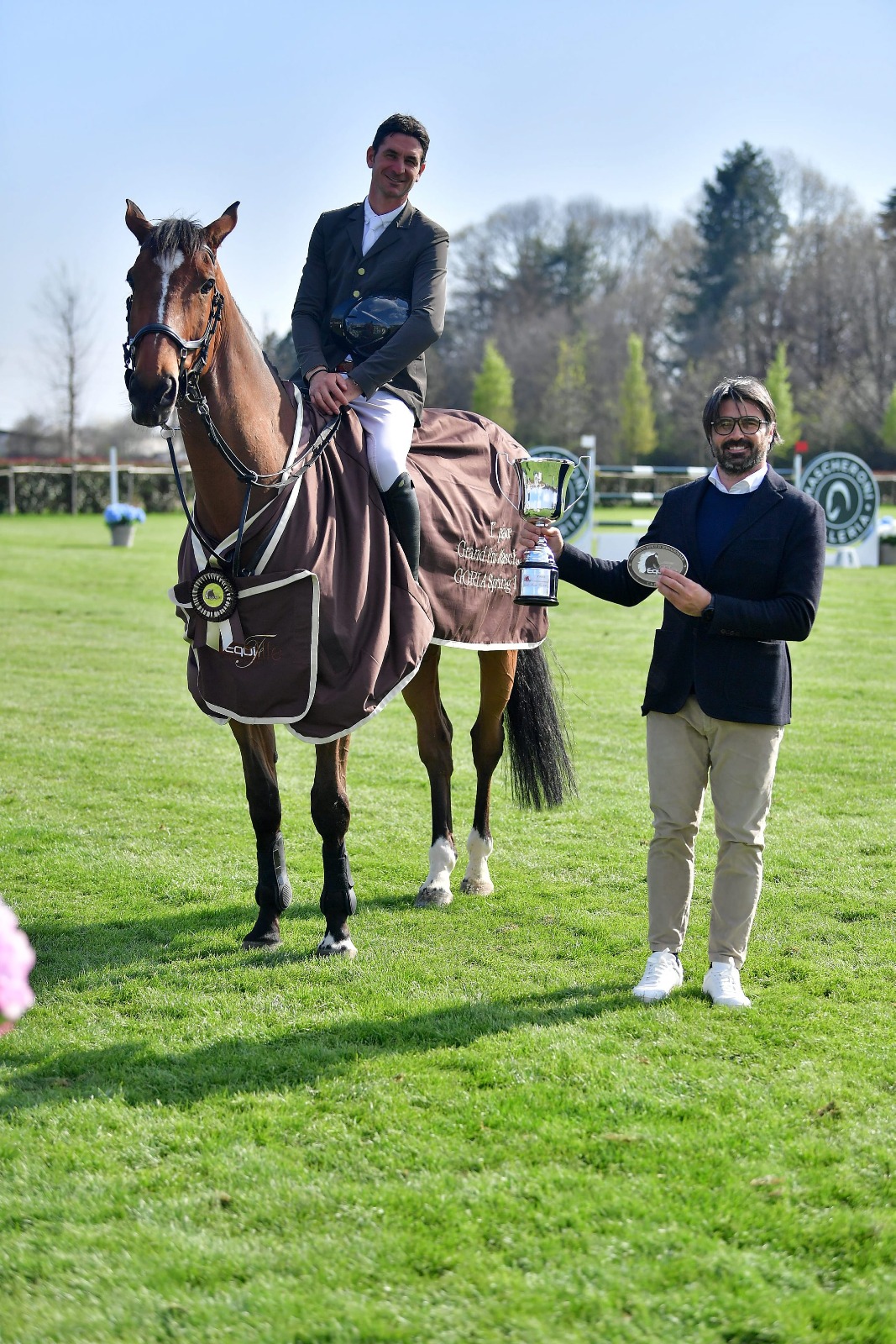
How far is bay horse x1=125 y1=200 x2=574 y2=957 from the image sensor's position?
3801mm

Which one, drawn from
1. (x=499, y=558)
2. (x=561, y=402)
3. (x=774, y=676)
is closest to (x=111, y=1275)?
(x=774, y=676)

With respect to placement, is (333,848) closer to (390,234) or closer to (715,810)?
(715,810)

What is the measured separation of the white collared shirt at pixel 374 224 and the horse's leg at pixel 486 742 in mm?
1840

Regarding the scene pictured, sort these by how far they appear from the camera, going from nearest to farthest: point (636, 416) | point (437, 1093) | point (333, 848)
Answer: point (437, 1093) → point (333, 848) → point (636, 416)

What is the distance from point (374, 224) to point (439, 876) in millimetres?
2708

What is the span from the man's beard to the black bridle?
145cm

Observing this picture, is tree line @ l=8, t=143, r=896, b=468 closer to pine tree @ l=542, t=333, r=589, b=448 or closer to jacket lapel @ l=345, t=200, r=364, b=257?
pine tree @ l=542, t=333, r=589, b=448

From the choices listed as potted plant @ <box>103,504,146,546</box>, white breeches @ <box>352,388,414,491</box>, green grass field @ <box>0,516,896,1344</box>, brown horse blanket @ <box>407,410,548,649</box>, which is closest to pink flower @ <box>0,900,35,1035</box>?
green grass field @ <box>0,516,896,1344</box>

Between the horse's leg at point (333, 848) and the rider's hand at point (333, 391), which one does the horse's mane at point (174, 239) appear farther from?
the horse's leg at point (333, 848)

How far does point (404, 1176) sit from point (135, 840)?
3.44 m

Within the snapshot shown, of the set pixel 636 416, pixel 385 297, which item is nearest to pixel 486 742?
pixel 385 297

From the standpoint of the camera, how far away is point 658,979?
13.5 ft

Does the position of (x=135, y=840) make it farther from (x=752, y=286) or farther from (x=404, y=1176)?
(x=752, y=286)

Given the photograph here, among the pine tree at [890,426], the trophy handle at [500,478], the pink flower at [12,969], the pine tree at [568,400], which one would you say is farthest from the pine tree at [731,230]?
the pink flower at [12,969]
